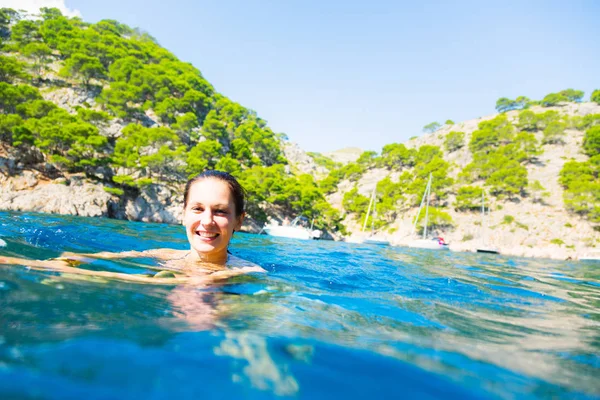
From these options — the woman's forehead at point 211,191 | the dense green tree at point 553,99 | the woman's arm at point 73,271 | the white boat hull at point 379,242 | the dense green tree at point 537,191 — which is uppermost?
the dense green tree at point 553,99

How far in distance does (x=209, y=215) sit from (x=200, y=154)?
89.0 feet

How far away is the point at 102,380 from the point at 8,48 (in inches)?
1836

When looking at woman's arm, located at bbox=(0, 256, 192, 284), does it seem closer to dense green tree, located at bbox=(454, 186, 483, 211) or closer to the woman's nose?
the woman's nose

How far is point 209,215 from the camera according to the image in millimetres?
2145

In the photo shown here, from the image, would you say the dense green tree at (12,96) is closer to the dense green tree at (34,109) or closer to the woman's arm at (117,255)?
the dense green tree at (34,109)

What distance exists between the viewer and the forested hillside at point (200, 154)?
68.5ft

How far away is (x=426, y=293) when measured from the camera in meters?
2.59

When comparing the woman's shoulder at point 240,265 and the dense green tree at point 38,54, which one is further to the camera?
the dense green tree at point 38,54

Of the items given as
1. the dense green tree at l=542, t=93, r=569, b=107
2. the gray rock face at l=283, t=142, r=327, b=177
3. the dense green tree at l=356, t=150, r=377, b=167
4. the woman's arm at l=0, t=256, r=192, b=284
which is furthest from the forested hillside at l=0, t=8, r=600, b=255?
the woman's arm at l=0, t=256, r=192, b=284

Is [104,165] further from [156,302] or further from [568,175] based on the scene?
[568,175]

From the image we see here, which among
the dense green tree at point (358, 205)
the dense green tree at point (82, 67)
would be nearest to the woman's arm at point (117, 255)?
the dense green tree at point (358, 205)

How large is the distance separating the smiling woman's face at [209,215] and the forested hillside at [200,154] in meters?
20.6

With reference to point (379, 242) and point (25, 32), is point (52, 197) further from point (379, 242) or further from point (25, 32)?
point (25, 32)

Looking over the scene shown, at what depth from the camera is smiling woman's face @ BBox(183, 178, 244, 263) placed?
2.16 metres
